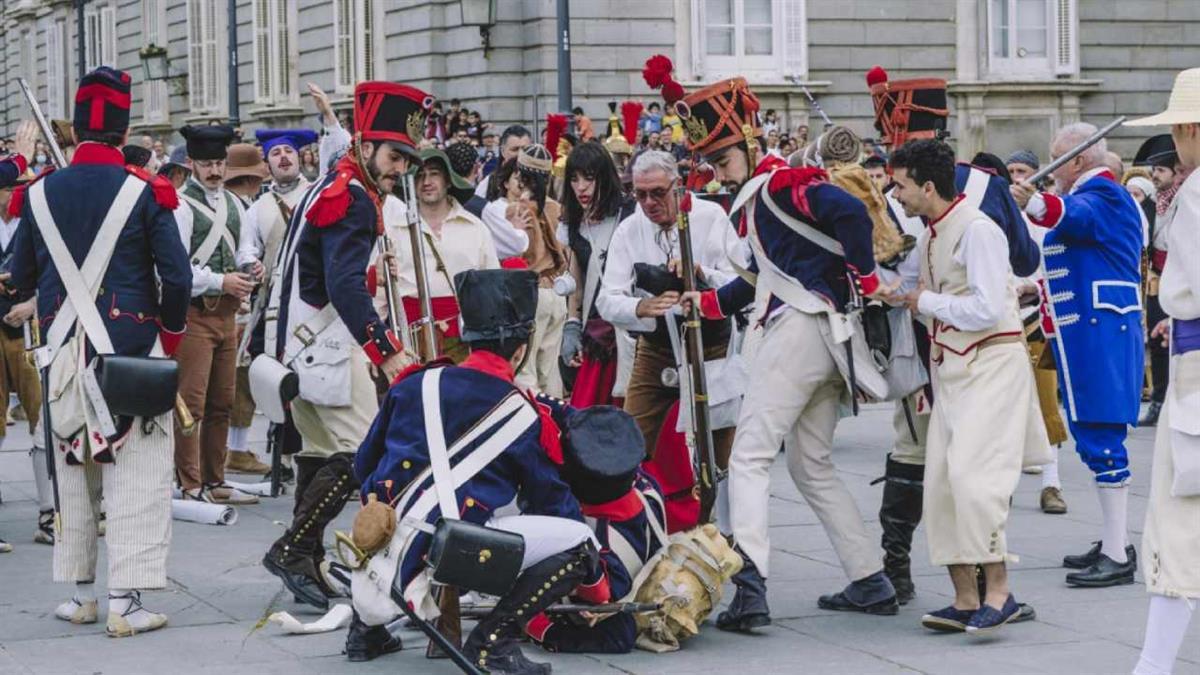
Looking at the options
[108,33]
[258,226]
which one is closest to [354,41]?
[108,33]

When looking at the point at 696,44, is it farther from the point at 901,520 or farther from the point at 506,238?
the point at 901,520

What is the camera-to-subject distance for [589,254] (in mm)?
9773

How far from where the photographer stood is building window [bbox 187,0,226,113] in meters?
40.5

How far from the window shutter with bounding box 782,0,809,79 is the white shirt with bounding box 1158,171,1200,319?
74.4 feet

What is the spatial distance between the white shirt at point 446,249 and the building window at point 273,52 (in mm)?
27032

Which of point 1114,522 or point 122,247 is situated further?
point 1114,522

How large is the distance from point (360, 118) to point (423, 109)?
255mm

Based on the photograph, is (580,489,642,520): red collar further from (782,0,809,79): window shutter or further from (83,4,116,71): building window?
(83,4,116,71): building window

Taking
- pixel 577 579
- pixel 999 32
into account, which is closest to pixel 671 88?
pixel 577 579

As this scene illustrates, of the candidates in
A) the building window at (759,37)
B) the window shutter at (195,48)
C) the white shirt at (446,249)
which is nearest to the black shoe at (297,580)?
the white shirt at (446,249)

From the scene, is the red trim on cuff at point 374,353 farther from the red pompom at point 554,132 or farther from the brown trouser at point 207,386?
the red pompom at point 554,132

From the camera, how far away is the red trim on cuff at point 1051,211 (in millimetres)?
8461

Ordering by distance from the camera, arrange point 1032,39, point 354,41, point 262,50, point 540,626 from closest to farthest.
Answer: point 540,626
point 1032,39
point 354,41
point 262,50

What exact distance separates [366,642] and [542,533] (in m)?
0.82
